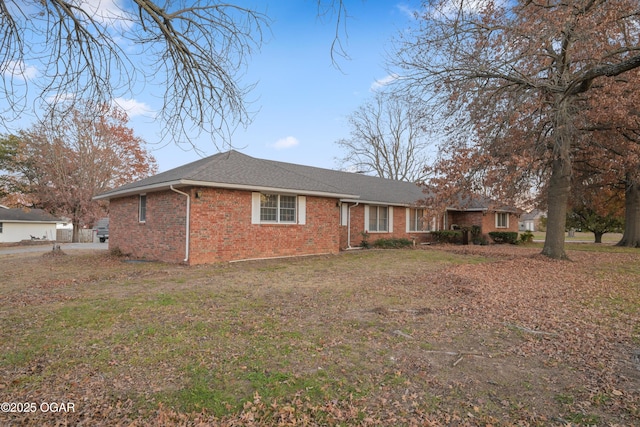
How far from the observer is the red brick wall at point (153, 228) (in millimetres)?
11734

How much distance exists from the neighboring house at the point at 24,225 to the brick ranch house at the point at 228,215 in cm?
2512

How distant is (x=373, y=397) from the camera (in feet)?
10.5

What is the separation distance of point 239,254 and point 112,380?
29.4ft

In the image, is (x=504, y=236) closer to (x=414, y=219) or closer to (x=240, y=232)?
(x=414, y=219)

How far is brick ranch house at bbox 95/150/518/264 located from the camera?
11.5m

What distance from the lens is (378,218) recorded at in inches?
770

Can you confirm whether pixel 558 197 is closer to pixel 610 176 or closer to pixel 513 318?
pixel 610 176

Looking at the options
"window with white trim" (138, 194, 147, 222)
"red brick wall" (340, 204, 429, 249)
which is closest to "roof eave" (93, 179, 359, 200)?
"window with white trim" (138, 194, 147, 222)

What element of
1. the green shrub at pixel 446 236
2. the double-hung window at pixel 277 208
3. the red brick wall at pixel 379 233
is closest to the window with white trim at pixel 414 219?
the red brick wall at pixel 379 233

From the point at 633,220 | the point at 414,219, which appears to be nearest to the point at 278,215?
the point at 414,219

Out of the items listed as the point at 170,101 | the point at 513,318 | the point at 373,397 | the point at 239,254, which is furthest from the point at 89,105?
the point at 239,254

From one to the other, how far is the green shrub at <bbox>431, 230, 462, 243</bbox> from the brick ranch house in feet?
21.1

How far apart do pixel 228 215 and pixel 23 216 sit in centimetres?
3328

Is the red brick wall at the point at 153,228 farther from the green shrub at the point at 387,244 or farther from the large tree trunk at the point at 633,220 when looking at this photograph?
the large tree trunk at the point at 633,220
